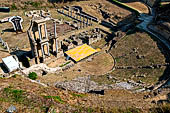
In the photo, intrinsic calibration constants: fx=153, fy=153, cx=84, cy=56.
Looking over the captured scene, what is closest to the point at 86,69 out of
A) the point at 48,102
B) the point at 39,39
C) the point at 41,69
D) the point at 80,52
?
the point at 80,52

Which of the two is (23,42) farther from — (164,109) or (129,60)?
(164,109)

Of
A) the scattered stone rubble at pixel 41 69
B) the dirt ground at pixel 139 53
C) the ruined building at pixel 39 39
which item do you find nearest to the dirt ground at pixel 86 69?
the scattered stone rubble at pixel 41 69

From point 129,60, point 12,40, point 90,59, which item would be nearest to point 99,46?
point 90,59

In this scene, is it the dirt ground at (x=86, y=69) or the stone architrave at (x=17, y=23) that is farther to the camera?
the stone architrave at (x=17, y=23)

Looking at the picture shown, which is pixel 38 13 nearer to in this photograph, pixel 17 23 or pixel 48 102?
pixel 17 23

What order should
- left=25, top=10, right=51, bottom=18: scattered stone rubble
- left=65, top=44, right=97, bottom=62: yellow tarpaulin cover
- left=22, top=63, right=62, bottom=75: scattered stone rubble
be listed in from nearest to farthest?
left=22, top=63, right=62, bottom=75: scattered stone rubble, left=65, top=44, right=97, bottom=62: yellow tarpaulin cover, left=25, top=10, right=51, bottom=18: scattered stone rubble

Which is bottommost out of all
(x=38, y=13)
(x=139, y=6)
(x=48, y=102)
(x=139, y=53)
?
(x=139, y=53)

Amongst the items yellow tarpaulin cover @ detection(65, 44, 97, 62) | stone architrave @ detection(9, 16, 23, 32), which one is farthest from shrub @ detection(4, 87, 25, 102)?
stone architrave @ detection(9, 16, 23, 32)

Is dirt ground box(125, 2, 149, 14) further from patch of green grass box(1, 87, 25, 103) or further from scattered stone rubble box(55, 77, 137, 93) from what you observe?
patch of green grass box(1, 87, 25, 103)

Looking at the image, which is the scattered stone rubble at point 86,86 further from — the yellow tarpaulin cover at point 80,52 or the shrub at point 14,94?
the yellow tarpaulin cover at point 80,52
